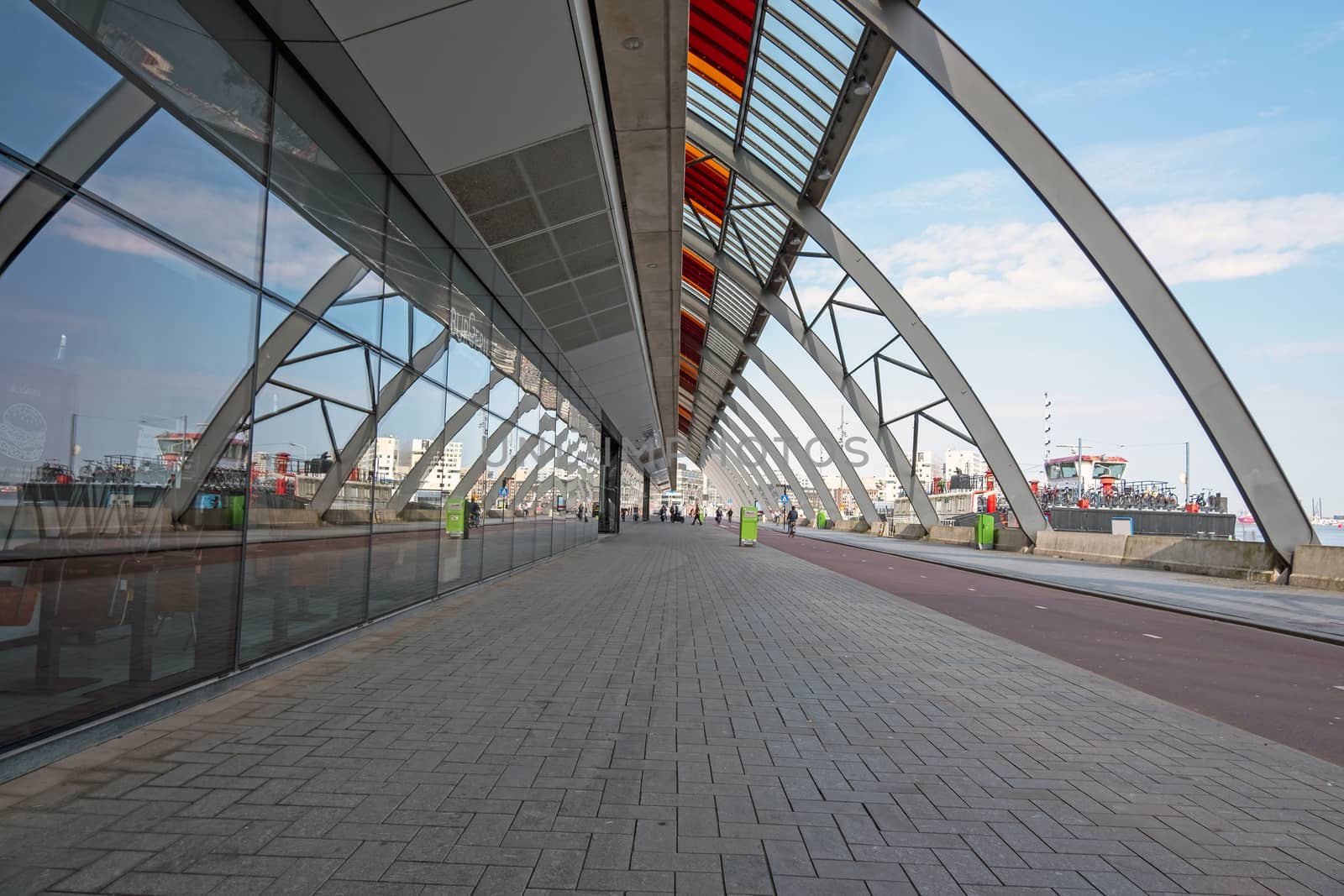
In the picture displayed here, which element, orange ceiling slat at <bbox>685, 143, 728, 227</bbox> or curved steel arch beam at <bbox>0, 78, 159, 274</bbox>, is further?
orange ceiling slat at <bbox>685, 143, 728, 227</bbox>

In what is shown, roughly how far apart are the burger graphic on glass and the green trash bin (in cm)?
2813

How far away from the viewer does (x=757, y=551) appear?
2572 centimetres

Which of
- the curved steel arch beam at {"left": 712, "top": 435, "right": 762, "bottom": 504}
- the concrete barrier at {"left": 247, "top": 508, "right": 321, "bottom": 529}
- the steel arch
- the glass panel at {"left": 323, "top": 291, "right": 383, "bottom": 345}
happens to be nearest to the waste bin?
the glass panel at {"left": 323, "top": 291, "right": 383, "bottom": 345}

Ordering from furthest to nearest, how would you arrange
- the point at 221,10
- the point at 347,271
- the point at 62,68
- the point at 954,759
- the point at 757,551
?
the point at 757,551, the point at 347,271, the point at 221,10, the point at 954,759, the point at 62,68

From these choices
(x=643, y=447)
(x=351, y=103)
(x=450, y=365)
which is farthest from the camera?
(x=643, y=447)

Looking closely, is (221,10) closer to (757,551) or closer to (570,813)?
(570,813)

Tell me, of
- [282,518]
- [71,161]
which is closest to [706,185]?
[282,518]

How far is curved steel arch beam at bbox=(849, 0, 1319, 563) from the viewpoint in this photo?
1398 cm

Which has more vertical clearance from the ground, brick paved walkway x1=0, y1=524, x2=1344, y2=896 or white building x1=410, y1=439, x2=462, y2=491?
white building x1=410, y1=439, x2=462, y2=491

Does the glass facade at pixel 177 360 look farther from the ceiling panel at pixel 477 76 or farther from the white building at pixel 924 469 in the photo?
the white building at pixel 924 469

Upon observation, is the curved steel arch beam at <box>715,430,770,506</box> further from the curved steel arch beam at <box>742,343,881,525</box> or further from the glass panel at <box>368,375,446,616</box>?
the glass panel at <box>368,375,446,616</box>

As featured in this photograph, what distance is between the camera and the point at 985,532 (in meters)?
28.8

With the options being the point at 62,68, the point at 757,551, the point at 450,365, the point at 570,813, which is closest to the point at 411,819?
the point at 570,813

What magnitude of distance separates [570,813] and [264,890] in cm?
122
